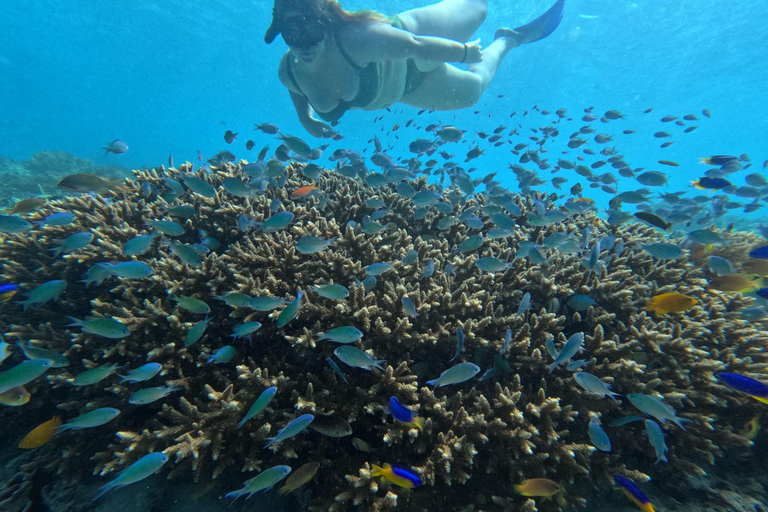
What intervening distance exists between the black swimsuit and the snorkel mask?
1.61ft

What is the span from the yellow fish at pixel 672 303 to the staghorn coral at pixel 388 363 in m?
0.25

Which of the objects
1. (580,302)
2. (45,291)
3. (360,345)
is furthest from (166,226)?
(580,302)

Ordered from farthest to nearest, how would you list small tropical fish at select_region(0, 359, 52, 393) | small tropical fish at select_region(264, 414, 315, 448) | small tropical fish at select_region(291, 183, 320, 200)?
small tropical fish at select_region(291, 183, 320, 200)
small tropical fish at select_region(0, 359, 52, 393)
small tropical fish at select_region(264, 414, 315, 448)

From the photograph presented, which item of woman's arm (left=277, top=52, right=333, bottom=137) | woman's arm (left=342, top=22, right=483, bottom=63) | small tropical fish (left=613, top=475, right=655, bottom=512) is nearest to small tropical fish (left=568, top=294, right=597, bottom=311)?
small tropical fish (left=613, top=475, right=655, bottom=512)

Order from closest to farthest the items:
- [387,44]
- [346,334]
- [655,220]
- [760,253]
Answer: [346,334] < [760,253] < [655,220] < [387,44]

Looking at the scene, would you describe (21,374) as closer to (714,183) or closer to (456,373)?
(456,373)

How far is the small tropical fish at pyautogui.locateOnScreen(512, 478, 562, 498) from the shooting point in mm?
2211

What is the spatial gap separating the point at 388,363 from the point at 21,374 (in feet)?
9.66

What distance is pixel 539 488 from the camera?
2234 mm

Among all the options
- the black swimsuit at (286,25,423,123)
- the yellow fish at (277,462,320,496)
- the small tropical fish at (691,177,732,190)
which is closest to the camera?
the yellow fish at (277,462,320,496)

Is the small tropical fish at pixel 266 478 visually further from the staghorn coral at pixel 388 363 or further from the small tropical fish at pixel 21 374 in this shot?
the small tropical fish at pixel 21 374

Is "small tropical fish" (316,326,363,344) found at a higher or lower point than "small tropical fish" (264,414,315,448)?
higher

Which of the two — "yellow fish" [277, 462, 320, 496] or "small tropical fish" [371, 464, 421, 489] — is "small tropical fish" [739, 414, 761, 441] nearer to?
"small tropical fish" [371, 464, 421, 489]

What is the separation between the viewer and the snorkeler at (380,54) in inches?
225
